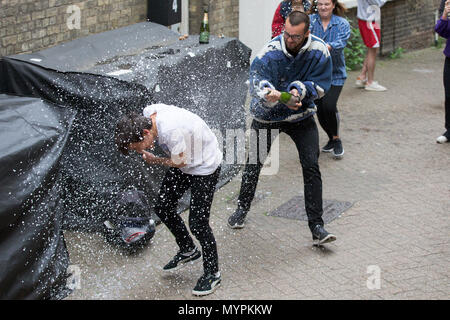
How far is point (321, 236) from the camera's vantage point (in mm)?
5680

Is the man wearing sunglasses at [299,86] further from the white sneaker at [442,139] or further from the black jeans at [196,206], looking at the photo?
the white sneaker at [442,139]

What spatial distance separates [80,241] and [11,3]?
2.56 meters

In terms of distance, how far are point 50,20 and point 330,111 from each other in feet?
10.2

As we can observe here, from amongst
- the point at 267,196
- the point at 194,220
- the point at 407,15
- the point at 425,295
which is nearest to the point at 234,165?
the point at 267,196

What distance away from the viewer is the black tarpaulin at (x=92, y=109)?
4816 millimetres

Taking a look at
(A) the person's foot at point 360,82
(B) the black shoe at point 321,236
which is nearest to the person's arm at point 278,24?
(B) the black shoe at point 321,236

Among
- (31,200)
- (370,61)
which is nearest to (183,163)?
(31,200)

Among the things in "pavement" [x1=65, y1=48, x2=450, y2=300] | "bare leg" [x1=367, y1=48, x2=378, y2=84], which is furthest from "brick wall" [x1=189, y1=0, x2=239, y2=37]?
"pavement" [x1=65, y1=48, x2=450, y2=300]

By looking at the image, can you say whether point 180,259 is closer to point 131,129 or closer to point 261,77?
point 131,129

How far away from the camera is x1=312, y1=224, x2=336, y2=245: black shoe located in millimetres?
5652

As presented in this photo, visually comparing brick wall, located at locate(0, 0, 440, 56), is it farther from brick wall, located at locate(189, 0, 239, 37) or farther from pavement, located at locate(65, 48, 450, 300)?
pavement, located at locate(65, 48, 450, 300)

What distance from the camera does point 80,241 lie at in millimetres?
5812
